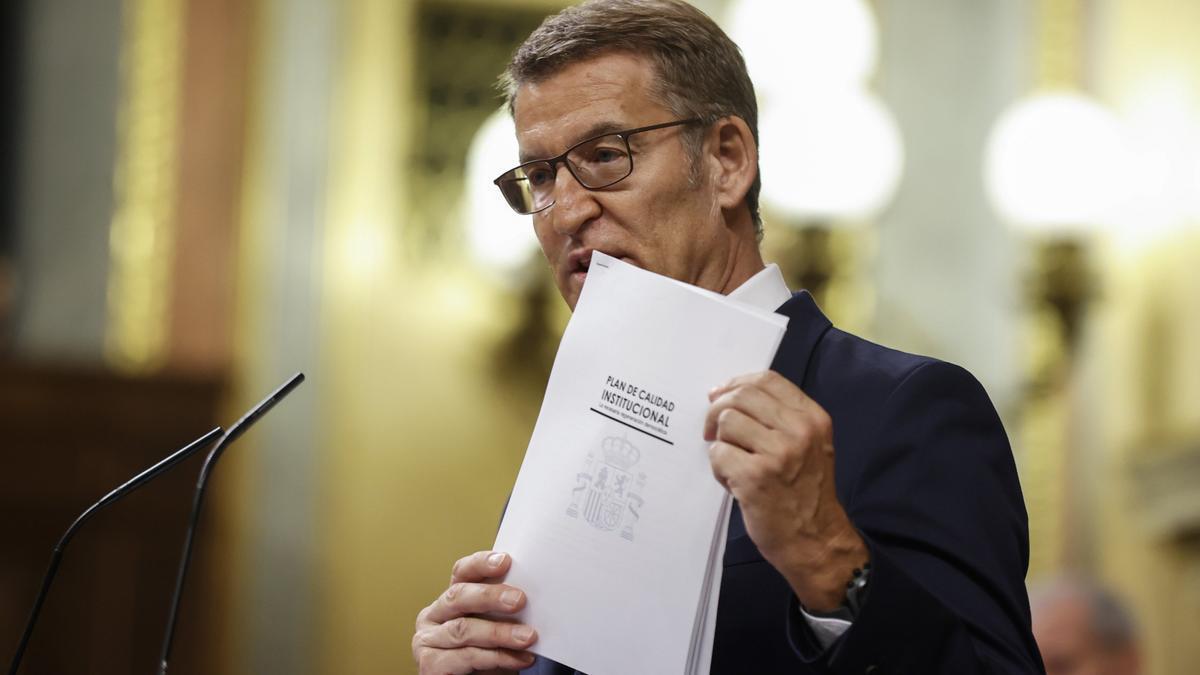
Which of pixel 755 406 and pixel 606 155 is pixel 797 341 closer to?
pixel 606 155

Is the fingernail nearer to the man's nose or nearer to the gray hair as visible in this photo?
the man's nose

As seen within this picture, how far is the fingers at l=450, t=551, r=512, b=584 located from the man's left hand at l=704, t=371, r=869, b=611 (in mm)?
265

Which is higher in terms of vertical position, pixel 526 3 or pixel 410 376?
pixel 526 3

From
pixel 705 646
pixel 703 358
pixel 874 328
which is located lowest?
pixel 705 646

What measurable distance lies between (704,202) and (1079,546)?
3129mm

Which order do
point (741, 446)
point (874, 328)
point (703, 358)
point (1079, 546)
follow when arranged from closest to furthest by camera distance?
point (741, 446) → point (703, 358) → point (1079, 546) → point (874, 328)

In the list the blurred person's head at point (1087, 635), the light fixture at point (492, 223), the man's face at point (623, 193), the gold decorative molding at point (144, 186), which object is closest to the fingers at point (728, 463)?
the man's face at point (623, 193)

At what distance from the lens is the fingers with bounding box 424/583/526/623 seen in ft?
5.14

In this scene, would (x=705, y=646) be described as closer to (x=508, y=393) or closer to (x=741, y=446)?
(x=741, y=446)

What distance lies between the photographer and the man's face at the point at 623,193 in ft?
5.89

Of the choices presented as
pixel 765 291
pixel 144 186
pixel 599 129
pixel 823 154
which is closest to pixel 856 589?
pixel 765 291

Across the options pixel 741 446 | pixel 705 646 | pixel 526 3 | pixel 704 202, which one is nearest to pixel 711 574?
pixel 705 646

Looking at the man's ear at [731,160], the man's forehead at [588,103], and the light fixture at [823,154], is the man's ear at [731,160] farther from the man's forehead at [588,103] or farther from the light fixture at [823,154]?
the light fixture at [823,154]

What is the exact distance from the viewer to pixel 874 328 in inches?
210
